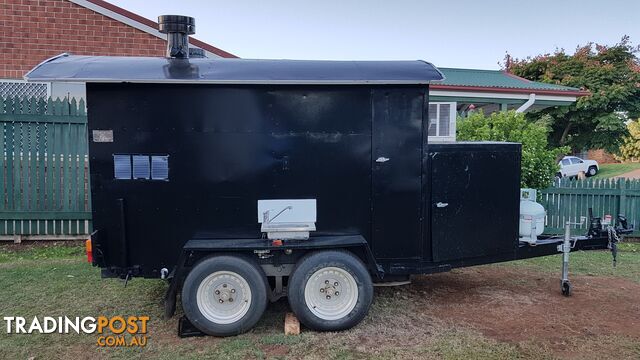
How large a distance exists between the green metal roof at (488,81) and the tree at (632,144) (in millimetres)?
16081

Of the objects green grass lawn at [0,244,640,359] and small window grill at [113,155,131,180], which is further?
small window grill at [113,155,131,180]

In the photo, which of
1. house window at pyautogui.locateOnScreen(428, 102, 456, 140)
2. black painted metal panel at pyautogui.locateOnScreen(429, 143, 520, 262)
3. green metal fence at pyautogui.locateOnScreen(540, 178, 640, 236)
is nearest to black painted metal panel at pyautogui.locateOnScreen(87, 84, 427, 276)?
black painted metal panel at pyautogui.locateOnScreen(429, 143, 520, 262)

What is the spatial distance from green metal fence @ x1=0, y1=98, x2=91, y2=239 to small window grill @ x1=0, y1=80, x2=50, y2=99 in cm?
167

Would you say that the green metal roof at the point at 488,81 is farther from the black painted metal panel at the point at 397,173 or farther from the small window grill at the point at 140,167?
the small window grill at the point at 140,167

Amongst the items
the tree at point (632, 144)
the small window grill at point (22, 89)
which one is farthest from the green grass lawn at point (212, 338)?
the tree at point (632, 144)

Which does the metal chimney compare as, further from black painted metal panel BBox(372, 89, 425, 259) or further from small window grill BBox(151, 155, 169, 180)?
black painted metal panel BBox(372, 89, 425, 259)

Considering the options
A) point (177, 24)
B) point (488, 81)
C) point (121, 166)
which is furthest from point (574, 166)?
point (121, 166)

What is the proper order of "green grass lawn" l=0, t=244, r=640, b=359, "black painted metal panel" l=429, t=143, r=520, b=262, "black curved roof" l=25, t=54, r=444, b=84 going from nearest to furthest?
1. "green grass lawn" l=0, t=244, r=640, b=359
2. "black curved roof" l=25, t=54, r=444, b=84
3. "black painted metal panel" l=429, t=143, r=520, b=262

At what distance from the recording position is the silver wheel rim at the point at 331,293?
437 cm

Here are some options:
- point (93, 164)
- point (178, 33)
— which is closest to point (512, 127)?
point (178, 33)

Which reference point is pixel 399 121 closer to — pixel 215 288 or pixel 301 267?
pixel 301 267

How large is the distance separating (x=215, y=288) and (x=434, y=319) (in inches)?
89.9

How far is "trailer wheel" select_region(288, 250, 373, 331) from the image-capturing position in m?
4.32

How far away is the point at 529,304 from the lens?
5.24 metres
